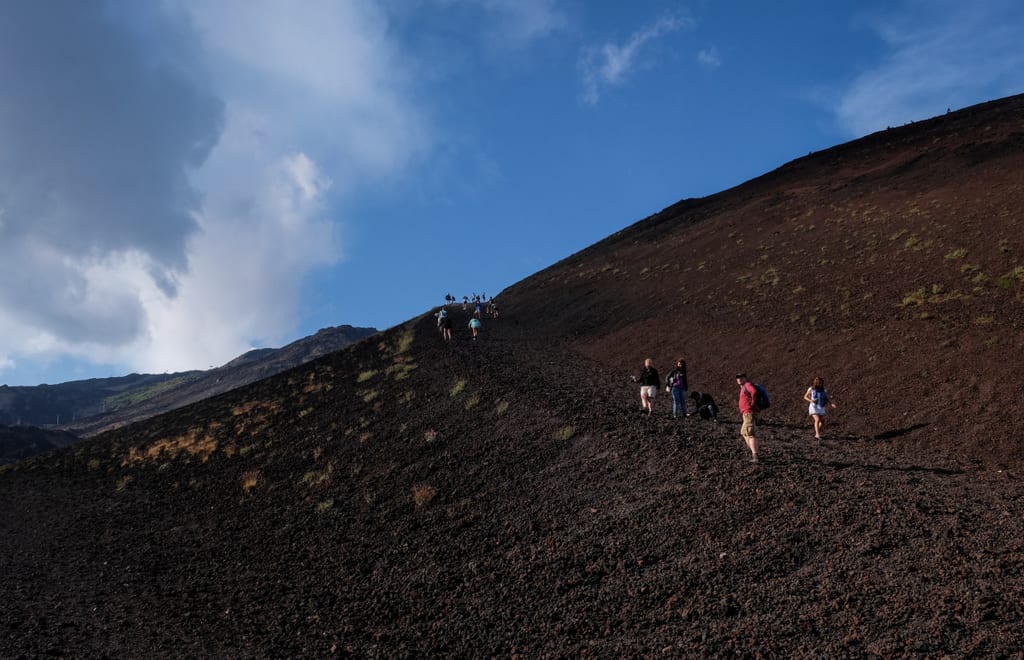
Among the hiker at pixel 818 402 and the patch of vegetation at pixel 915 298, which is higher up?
the patch of vegetation at pixel 915 298

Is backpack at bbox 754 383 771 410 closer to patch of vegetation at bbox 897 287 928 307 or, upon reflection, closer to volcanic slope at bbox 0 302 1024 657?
volcanic slope at bbox 0 302 1024 657

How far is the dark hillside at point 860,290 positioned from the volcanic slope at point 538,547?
3.65 m

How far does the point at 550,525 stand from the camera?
1272 cm

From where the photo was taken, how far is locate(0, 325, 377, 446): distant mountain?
5465 inches

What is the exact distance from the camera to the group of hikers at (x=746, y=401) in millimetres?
13445

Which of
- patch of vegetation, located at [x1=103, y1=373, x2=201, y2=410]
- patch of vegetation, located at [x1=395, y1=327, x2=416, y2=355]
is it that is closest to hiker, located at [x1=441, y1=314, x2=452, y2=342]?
patch of vegetation, located at [x1=395, y1=327, x2=416, y2=355]

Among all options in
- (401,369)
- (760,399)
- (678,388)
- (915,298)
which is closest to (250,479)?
(401,369)

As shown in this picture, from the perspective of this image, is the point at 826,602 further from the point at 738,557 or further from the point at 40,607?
the point at 40,607

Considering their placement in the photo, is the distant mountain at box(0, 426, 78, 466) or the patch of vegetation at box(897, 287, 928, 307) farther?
the distant mountain at box(0, 426, 78, 466)

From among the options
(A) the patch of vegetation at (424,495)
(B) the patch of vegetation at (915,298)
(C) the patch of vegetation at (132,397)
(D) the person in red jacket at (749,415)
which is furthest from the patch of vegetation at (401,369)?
(C) the patch of vegetation at (132,397)

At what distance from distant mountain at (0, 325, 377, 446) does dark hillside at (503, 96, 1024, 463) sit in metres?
99.5

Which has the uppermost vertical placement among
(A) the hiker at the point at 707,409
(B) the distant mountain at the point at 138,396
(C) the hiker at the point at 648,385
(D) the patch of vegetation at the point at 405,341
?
(B) the distant mountain at the point at 138,396

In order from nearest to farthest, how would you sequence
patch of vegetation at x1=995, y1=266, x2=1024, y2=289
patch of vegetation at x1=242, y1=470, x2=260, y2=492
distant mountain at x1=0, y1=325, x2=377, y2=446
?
patch of vegetation at x1=242, y1=470, x2=260, y2=492 → patch of vegetation at x1=995, y1=266, x2=1024, y2=289 → distant mountain at x1=0, y1=325, x2=377, y2=446

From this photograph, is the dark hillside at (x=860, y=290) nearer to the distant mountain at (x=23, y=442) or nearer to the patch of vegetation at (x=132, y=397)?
the distant mountain at (x=23, y=442)
